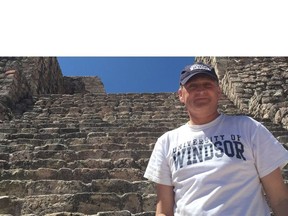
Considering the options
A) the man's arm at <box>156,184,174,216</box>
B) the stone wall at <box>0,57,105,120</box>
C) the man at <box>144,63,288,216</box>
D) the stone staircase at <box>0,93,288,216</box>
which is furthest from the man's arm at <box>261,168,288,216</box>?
the stone wall at <box>0,57,105,120</box>

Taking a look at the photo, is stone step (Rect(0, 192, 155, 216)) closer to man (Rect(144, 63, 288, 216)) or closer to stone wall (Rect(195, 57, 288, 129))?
man (Rect(144, 63, 288, 216))

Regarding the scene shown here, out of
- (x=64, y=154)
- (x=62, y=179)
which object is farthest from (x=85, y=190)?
(x=64, y=154)

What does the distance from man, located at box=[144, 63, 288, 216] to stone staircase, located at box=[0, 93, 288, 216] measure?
2.99 ft

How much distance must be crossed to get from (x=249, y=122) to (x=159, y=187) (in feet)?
1.77

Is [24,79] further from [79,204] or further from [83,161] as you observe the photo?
[79,204]

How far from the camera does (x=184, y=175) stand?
195 cm

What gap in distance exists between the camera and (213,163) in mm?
1897

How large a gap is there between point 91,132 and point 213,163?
3.47 m

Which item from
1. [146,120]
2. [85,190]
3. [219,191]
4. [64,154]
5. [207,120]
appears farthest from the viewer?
[146,120]

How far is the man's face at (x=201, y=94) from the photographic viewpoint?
83.0 inches

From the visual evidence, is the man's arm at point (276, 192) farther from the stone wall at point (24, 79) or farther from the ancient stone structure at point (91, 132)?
the stone wall at point (24, 79)

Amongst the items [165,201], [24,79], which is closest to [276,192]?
[165,201]

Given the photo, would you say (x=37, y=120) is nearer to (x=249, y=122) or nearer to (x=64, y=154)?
(x=64, y=154)

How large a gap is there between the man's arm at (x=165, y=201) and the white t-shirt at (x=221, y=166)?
0.03 meters
